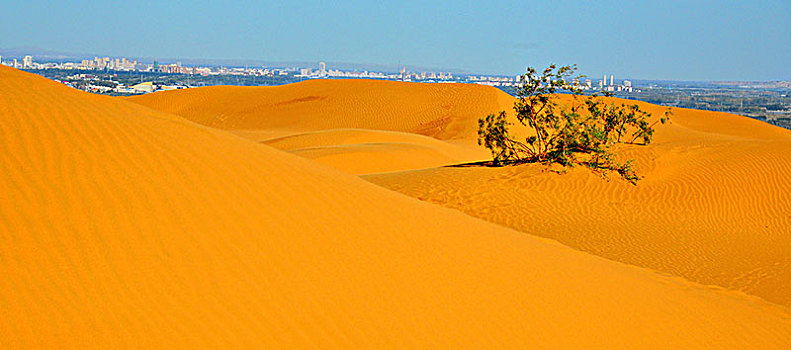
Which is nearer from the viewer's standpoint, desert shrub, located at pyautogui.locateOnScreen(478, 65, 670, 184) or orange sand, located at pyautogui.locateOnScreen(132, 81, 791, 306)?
orange sand, located at pyautogui.locateOnScreen(132, 81, 791, 306)

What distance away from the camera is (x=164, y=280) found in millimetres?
4277

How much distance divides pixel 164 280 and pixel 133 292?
227mm

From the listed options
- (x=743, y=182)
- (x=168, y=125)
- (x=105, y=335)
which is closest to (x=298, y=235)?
(x=105, y=335)

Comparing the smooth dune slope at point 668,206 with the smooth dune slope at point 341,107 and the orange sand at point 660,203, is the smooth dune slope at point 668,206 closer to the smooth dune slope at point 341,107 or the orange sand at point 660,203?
the orange sand at point 660,203

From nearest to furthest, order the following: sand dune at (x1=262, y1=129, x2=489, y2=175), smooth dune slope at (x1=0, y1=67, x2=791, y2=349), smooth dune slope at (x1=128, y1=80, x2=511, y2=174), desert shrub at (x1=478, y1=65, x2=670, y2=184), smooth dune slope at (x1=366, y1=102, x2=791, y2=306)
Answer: smooth dune slope at (x1=0, y1=67, x2=791, y2=349) → smooth dune slope at (x1=366, y1=102, x2=791, y2=306) → desert shrub at (x1=478, y1=65, x2=670, y2=184) → sand dune at (x1=262, y1=129, x2=489, y2=175) → smooth dune slope at (x1=128, y1=80, x2=511, y2=174)

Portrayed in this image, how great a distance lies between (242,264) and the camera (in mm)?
4730

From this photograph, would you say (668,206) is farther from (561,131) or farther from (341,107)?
(341,107)

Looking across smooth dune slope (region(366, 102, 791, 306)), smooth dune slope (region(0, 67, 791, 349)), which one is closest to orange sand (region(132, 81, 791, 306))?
smooth dune slope (region(366, 102, 791, 306))

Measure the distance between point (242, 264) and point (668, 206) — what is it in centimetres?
1312

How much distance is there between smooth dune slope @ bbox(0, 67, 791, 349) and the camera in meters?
4.02

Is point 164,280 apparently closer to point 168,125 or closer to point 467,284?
point 467,284

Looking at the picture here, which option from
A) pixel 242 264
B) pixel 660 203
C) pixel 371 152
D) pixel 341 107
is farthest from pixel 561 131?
pixel 341 107

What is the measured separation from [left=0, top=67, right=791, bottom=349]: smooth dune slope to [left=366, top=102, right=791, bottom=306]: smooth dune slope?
4129 mm

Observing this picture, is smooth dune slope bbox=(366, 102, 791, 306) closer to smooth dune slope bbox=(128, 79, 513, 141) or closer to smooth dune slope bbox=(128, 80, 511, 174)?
smooth dune slope bbox=(128, 80, 511, 174)
